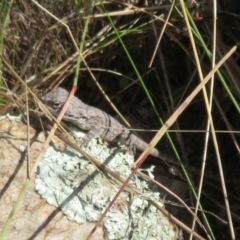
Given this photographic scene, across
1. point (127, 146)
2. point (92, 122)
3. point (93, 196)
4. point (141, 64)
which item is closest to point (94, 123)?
point (92, 122)

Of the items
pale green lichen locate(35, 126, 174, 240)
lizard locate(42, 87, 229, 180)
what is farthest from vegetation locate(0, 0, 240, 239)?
pale green lichen locate(35, 126, 174, 240)

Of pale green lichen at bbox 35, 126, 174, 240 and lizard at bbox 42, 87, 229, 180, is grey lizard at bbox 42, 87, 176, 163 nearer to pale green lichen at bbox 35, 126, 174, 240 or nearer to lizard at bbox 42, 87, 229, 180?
lizard at bbox 42, 87, 229, 180

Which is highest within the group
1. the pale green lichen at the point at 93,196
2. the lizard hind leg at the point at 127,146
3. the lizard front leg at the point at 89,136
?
the lizard front leg at the point at 89,136

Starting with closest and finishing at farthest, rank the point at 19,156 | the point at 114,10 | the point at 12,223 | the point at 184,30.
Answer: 1. the point at 12,223
2. the point at 19,156
3. the point at 184,30
4. the point at 114,10

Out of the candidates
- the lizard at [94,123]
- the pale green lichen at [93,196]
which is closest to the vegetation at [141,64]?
the lizard at [94,123]

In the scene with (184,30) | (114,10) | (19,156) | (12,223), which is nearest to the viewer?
(12,223)

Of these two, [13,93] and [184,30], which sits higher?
[184,30]

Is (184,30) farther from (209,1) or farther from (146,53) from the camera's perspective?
(146,53)

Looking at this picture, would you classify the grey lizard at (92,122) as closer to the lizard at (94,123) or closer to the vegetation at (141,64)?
the lizard at (94,123)

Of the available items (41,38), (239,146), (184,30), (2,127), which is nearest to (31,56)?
(41,38)
